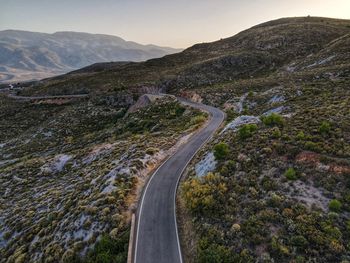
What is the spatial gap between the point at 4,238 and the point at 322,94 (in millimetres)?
45009

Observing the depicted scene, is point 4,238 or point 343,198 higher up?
point 343,198

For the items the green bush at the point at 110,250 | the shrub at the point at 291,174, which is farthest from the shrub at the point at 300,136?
the green bush at the point at 110,250

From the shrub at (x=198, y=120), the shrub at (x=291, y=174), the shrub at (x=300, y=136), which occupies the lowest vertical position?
the shrub at (x=198, y=120)

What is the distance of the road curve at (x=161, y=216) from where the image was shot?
16.6 metres

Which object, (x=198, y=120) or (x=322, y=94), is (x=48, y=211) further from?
(x=322, y=94)

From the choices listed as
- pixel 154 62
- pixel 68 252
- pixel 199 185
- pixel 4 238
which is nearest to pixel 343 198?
pixel 199 185

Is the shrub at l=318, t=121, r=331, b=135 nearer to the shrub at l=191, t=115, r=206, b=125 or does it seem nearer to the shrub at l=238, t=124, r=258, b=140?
the shrub at l=238, t=124, r=258, b=140

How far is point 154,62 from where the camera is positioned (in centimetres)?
11812

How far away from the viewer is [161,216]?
66.7 ft

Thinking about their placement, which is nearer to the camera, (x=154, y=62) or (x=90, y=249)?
(x=90, y=249)

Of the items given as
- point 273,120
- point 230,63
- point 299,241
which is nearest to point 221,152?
point 273,120

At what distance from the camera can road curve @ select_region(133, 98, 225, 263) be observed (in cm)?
1662

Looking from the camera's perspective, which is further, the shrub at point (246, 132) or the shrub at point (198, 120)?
the shrub at point (198, 120)

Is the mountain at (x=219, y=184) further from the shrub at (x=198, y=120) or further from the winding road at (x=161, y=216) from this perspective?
the winding road at (x=161, y=216)
